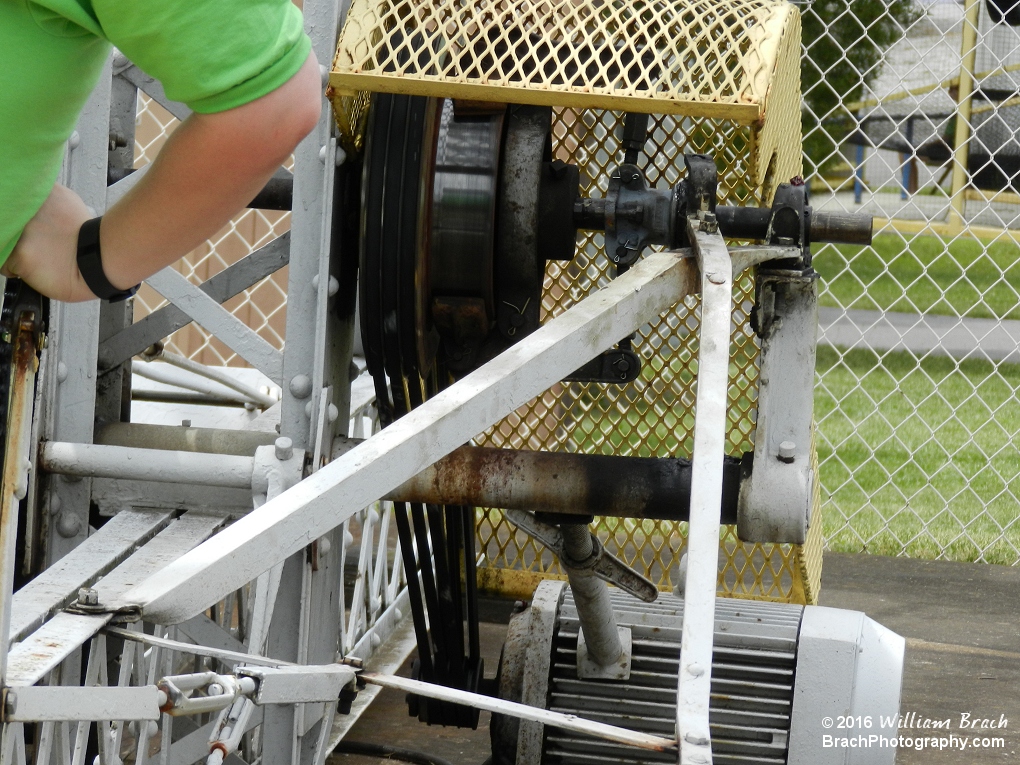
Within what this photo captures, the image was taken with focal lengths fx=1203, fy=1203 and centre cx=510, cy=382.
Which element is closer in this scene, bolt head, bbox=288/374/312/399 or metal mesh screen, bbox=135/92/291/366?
bolt head, bbox=288/374/312/399

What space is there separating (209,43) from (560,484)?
96 cm

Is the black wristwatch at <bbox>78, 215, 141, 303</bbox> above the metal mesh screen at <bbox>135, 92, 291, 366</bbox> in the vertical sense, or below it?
below

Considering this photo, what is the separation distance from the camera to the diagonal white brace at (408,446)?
1263mm

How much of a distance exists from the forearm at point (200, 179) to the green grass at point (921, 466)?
12.1ft

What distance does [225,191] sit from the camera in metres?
1.11

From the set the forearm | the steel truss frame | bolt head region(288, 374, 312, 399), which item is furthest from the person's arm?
bolt head region(288, 374, 312, 399)

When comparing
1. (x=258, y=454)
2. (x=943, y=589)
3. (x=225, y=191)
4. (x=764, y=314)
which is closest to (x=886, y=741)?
(x=764, y=314)

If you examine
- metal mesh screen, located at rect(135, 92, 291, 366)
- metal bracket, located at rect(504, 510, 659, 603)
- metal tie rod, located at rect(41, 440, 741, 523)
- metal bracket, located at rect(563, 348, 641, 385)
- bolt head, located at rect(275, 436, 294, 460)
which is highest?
metal mesh screen, located at rect(135, 92, 291, 366)

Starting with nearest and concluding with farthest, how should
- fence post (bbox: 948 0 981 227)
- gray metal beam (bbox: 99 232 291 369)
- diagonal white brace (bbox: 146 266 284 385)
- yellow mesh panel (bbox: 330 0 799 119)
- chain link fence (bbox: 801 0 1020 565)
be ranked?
1. yellow mesh panel (bbox: 330 0 799 119)
2. diagonal white brace (bbox: 146 266 284 385)
3. gray metal beam (bbox: 99 232 291 369)
4. chain link fence (bbox: 801 0 1020 565)
5. fence post (bbox: 948 0 981 227)

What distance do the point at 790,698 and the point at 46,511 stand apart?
133 centimetres

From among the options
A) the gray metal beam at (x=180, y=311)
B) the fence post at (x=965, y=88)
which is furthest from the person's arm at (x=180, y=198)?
the fence post at (x=965, y=88)

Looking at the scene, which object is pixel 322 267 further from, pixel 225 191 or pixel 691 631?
pixel 691 631

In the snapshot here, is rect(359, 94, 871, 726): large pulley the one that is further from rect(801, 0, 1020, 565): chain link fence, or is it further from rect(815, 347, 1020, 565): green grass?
rect(815, 347, 1020, 565): green grass

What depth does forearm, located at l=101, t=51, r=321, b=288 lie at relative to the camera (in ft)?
3.46
